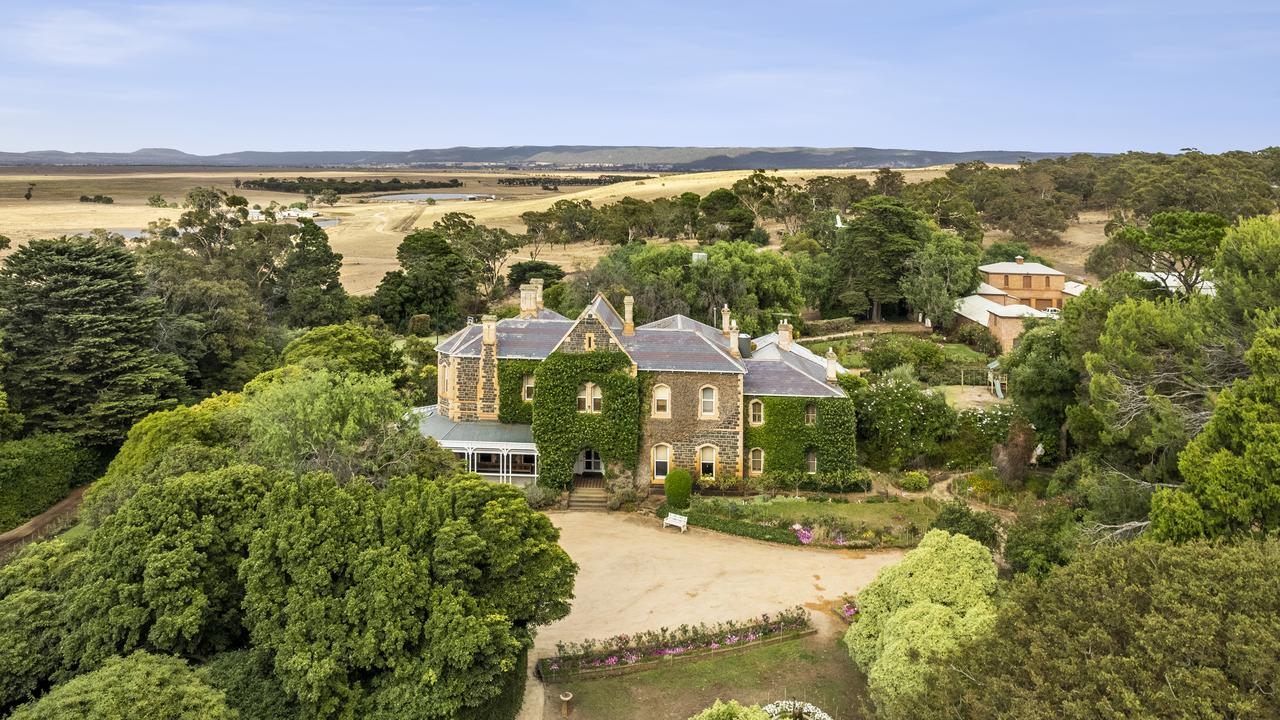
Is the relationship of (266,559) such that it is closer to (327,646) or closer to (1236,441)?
(327,646)

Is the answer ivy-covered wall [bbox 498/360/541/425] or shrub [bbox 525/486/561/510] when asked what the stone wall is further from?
ivy-covered wall [bbox 498/360/541/425]

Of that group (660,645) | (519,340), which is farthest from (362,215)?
(660,645)

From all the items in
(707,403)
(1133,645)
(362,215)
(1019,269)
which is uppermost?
(362,215)

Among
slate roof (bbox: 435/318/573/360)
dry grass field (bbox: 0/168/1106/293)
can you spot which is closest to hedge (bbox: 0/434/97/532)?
slate roof (bbox: 435/318/573/360)

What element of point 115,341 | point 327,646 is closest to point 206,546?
point 327,646

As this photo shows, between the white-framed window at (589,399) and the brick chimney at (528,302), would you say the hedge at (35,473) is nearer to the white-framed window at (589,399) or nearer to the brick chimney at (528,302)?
the brick chimney at (528,302)

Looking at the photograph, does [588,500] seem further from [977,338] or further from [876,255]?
[876,255]
